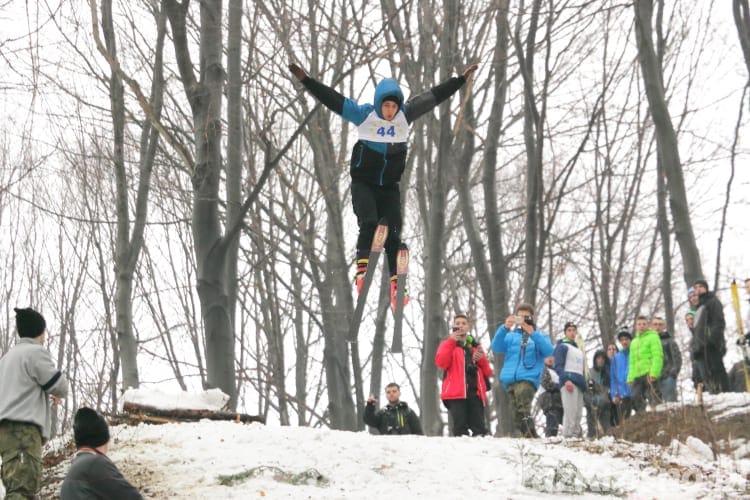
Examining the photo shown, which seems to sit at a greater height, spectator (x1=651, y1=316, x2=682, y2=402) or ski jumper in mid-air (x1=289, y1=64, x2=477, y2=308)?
ski jumper in mid-air (x1=289, y1=64, x2=477, y2=308)

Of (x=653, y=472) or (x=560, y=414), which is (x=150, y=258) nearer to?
(x=560, y=414)

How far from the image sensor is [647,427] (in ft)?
36.5

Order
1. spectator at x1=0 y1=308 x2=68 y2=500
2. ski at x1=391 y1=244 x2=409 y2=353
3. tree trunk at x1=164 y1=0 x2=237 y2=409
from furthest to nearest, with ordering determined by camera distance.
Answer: tree trunk at x1=164 y1=0 x2=237 y2=409, ski at x1=391 y1=244 x2=409 y2=353, spectator at x1=0 y1=308 x2=68 y2=500

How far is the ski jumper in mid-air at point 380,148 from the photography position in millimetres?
9797

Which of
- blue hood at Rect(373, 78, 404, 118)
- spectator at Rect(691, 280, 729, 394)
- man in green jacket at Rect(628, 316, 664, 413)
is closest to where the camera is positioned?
blue hood at Rect(373, 78, 404, 118)

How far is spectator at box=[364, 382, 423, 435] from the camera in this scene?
11812mm

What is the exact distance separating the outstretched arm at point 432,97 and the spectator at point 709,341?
5033mm

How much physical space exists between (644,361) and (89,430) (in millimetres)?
8389

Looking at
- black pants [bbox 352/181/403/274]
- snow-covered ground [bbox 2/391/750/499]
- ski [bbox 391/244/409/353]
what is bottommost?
snow-covered ground [bbox 2/391/750/499]

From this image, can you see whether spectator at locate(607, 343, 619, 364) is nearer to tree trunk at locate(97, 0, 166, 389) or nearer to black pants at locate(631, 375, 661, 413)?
black pants at locate(631, 375, 661, 413)

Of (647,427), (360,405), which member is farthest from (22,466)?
(360,405)

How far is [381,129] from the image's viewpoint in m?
9.82

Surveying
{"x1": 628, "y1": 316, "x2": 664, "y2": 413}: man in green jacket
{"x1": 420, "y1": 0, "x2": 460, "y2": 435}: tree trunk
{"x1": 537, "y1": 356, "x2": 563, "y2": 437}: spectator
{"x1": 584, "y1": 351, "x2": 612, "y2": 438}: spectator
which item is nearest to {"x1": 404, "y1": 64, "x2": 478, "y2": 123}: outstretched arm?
{"x1": 537, "y1": 356, "x2": 563, "y2": 437}: spectator

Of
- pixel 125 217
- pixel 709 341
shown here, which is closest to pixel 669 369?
pixel 709 341
